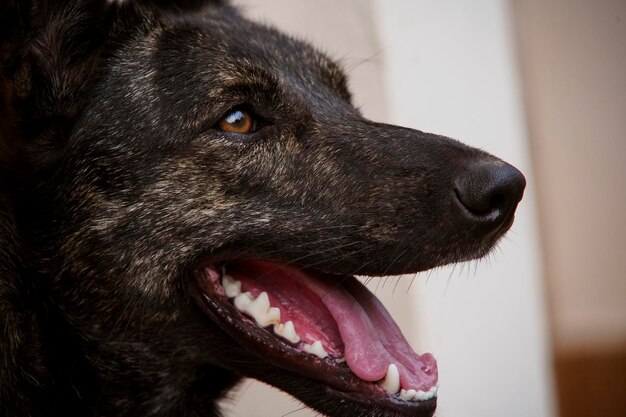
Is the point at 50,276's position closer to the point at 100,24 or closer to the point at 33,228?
the point at 33,228

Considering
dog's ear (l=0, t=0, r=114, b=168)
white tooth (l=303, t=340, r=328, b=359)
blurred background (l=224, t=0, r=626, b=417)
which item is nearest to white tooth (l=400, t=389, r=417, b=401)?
white tooth (l=303, t=340, r=328, b=359)

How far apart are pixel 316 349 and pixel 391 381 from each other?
0.79 ft

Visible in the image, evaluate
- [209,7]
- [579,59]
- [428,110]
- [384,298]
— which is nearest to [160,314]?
[209,7]

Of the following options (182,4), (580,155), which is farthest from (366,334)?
(580,155)

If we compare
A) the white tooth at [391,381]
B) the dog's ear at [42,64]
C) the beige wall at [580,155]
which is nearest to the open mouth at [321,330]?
the white tooth at [391,381]

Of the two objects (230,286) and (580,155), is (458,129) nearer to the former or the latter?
(580,155)

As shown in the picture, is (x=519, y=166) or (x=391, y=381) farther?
(x=519, y=166)

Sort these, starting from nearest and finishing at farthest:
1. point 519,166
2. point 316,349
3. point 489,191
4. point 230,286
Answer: point 489,191 → point 316,349 → point 230,286 → point 519,166

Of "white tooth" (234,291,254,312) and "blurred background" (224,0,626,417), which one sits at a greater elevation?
"blurred background" (224,0,626,417)

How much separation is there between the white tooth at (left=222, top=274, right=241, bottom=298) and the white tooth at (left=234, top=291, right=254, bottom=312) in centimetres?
2

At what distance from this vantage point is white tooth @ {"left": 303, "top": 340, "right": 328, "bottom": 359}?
108 inches

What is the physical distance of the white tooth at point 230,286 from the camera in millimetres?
2846

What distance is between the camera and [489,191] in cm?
260

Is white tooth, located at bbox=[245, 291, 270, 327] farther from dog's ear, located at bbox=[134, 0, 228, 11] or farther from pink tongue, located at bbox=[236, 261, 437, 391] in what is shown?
dog's ear, located at bbox=[134, 0, 228, 11]
